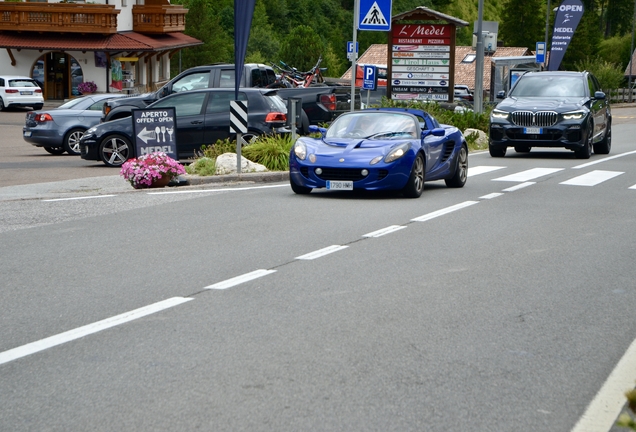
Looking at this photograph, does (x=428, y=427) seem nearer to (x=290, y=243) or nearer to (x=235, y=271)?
(x=235, y=271)

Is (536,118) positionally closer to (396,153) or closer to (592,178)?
(592,178)

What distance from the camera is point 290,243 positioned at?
10367 mm

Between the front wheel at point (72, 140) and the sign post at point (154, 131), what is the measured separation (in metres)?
6.96

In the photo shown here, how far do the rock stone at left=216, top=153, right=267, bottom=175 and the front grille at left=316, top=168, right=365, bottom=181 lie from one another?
4106 millimetres

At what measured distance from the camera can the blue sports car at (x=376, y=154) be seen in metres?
14.1

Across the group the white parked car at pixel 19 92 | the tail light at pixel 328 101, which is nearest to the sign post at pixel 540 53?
the white parked car at pixel 19 92

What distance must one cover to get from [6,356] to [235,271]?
9.82 feet

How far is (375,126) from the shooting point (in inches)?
599

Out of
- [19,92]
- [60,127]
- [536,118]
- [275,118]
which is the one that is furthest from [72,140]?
[19,92]

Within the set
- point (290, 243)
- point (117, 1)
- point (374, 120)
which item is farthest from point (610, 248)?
point (117, 1)

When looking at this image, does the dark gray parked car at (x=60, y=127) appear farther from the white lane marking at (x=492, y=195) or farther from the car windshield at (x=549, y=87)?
the white lane marking at (x=492, y=195)

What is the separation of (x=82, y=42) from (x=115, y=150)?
123 feet

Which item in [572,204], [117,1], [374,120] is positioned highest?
[117,1]

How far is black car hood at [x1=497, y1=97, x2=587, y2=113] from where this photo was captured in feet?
75.2
